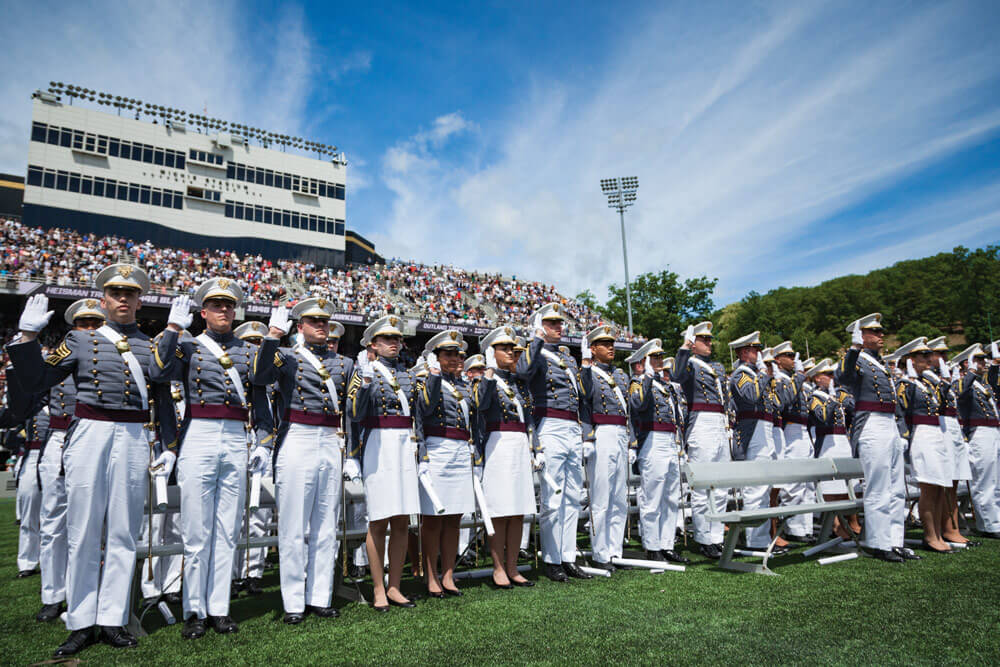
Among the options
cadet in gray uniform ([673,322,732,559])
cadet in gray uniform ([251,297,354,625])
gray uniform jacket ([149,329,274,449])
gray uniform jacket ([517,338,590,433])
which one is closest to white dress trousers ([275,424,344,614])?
cadet in gray uniform ([251,297,354,625])

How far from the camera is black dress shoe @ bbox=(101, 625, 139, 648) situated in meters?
4.40

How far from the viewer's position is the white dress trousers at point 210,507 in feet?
15.5

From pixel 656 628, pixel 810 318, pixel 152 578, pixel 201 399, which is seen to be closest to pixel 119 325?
pixel 201 399

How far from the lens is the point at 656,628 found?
4441 millimetres

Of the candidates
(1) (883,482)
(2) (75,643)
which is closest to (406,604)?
(2) (75,643)

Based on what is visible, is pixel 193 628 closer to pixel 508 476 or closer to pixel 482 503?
pixel 482 503

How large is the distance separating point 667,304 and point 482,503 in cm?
4152

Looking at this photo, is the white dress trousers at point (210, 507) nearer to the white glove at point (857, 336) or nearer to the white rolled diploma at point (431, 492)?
the white rolled diploma at point (431, 492)

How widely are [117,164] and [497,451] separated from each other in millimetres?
41294

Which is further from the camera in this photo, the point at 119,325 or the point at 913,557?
the point at 913,557

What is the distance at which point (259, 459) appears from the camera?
16.9 ft

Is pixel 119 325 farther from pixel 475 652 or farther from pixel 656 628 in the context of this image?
pixel 656 628

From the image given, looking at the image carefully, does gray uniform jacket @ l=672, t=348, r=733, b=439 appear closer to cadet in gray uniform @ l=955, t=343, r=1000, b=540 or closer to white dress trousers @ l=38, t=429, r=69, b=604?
cadet in gray uniform @ l=955, t=343, r=1000, b=540

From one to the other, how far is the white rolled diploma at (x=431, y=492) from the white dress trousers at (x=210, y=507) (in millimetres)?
1529
